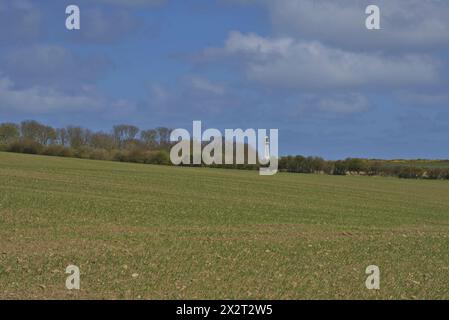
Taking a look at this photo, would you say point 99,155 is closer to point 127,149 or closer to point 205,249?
point 127,149

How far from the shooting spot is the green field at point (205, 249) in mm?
13461

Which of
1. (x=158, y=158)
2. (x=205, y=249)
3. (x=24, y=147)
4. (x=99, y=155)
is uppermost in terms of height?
(x=24, y=147)

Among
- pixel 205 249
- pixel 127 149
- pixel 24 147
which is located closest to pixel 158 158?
pixel 127 149

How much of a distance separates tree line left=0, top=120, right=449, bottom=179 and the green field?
66.4 metres

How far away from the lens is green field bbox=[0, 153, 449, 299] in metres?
13.5

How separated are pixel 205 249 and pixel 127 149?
89528 millimetres

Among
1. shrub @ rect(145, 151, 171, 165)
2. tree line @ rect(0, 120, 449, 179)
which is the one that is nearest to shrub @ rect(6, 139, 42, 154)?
tree line @ rect(0, 120, 449, 179)

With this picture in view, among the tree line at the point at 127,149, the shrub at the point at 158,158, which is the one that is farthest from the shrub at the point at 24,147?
the shrub at the point at 158,158

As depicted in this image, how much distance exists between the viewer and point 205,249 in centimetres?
1897

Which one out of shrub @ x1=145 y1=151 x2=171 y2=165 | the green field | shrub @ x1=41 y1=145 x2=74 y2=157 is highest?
shrub @ x1=41 y1=145 x2=74 y2=157

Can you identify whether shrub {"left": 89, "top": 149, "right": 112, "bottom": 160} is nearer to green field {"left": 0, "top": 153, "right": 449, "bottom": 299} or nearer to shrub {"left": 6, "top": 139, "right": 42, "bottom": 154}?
shrub {"left": 6, "top": 139, "right": 42, "bottom": 154}

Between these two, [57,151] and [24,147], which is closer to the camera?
[24,147]

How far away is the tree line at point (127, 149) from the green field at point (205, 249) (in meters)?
66.4

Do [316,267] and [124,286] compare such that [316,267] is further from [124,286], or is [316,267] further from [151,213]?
[151,213]
